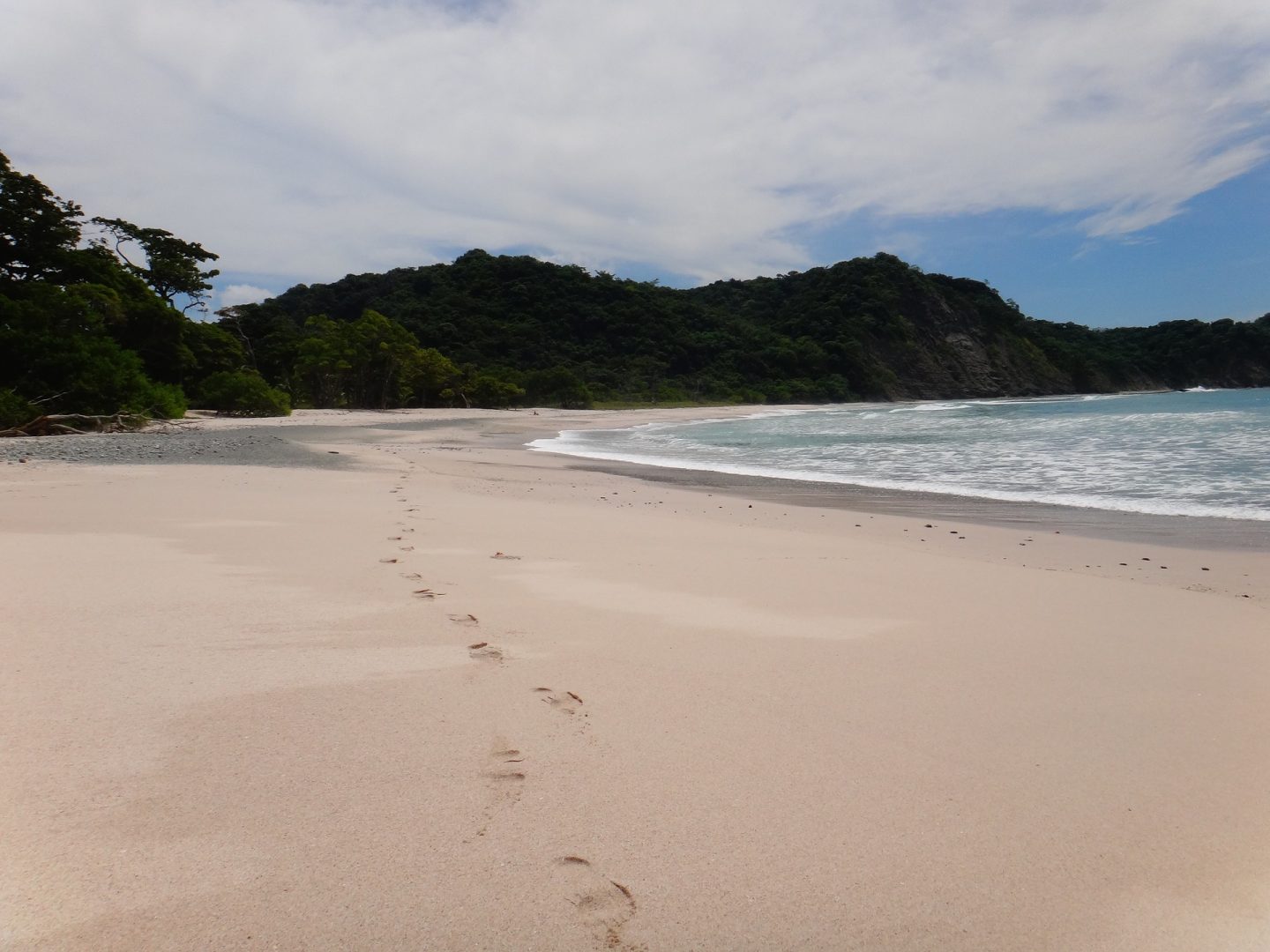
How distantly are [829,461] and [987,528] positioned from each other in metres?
Result: 6.99

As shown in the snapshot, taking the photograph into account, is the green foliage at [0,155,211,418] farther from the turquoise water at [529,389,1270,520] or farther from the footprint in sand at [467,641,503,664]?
the footprint in sand at [467,641,503,664]

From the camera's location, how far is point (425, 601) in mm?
3334

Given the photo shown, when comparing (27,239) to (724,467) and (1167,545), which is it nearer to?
(724,467)

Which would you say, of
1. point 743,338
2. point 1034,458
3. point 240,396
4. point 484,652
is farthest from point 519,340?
point 484,652

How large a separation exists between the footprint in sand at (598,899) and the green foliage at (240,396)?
2990cm

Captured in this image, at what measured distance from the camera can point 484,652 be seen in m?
2.67

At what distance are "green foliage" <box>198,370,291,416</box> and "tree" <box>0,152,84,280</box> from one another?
5.82 meters

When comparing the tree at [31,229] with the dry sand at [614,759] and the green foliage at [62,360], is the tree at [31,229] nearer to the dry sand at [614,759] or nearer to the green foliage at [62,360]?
the green foliage at [62,360]

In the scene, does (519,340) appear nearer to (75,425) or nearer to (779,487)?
(75,425)

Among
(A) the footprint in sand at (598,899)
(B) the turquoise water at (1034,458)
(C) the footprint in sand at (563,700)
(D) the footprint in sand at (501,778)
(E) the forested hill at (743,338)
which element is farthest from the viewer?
(E) the forested hill at (743,338)

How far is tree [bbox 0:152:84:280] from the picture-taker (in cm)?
2275

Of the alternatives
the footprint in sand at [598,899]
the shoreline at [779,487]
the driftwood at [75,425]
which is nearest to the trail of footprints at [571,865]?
the footprint in sand at [598,899]

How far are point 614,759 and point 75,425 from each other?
775 inches

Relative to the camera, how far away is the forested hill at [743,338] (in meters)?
56.7
